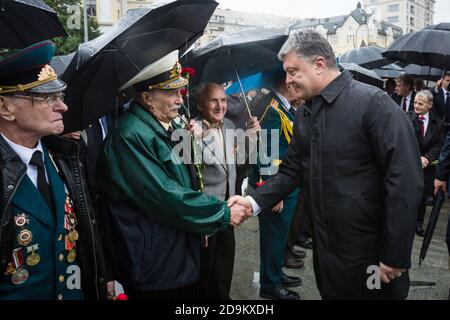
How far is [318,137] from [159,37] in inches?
48.9

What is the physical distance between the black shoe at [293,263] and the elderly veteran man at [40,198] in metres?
2.75

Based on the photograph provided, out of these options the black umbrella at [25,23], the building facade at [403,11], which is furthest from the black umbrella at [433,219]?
the building facade at [403,11]

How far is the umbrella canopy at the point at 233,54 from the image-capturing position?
3.48 meters

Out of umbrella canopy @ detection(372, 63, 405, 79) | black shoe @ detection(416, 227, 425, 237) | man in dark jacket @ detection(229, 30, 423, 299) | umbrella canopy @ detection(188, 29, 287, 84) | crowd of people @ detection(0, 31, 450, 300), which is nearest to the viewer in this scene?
crowd of people @ detection(0, 31, 450, 300)

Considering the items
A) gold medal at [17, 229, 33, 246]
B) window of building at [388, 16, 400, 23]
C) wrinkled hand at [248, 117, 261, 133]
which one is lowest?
gold medal at [17, 229, 33, 246]

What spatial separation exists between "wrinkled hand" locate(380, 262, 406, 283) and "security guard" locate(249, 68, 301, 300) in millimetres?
1662

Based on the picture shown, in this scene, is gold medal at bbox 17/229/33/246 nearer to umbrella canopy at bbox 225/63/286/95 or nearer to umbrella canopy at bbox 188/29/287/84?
umbrella canopy at bbox 188/29/287/84

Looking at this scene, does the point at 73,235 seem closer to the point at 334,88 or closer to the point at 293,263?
the point at 334,88

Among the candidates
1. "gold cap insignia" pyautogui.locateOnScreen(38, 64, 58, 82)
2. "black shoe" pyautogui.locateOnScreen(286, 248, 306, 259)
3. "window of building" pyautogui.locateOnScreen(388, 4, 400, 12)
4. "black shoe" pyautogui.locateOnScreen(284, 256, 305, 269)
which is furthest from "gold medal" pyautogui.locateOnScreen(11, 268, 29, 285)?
"window of building" pyautogui.locateOnScreen(388, 4, 400, 12)

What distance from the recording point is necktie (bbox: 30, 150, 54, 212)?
1.99m

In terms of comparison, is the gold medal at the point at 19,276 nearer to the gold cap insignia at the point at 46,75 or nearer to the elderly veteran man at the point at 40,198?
the elderly veteran man at the point at 40,198

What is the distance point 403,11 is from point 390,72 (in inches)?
4286

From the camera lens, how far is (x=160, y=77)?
8.13ft
